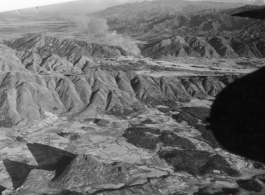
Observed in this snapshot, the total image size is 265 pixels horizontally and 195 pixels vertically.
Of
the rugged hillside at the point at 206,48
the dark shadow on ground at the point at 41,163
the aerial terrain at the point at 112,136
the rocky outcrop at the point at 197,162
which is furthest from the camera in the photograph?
the rugged hillside at the point at 206,48

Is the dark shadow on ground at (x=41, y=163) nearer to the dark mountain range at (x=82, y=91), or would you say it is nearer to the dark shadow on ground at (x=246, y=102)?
the dark mountain range at (x=82, y=91)

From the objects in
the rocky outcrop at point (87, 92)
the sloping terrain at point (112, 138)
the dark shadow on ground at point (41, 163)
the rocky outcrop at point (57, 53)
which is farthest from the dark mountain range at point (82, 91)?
the dark shadow on ground at point (41, 163)

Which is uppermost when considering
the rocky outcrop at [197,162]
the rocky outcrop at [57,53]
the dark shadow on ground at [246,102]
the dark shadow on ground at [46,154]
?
the dark shadow on ground at [246,102]

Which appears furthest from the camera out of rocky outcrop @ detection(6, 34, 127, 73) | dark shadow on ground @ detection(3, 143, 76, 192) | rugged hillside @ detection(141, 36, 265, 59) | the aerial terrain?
rugged hillside @ detection(141, 36, 265, 59)

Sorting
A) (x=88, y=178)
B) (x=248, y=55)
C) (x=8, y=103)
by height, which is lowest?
(x=248, y=55)

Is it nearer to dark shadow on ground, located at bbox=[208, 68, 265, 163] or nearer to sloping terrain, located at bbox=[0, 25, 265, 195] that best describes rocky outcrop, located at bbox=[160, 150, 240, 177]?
sloping terrain, located at bbox=[0, 25, 265, 195]

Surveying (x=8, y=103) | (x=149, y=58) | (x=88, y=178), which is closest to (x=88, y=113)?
(x=8, y=103)

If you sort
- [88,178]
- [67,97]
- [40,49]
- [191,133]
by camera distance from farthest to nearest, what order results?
[40,49]
[67,97]
[191,133]
[88,178]

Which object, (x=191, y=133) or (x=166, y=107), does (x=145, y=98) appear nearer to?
(x=166, y=107)

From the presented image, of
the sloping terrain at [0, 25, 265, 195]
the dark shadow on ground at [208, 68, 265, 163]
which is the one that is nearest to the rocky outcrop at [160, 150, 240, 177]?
the sloping terrain at [0, 25, 265, 195]
